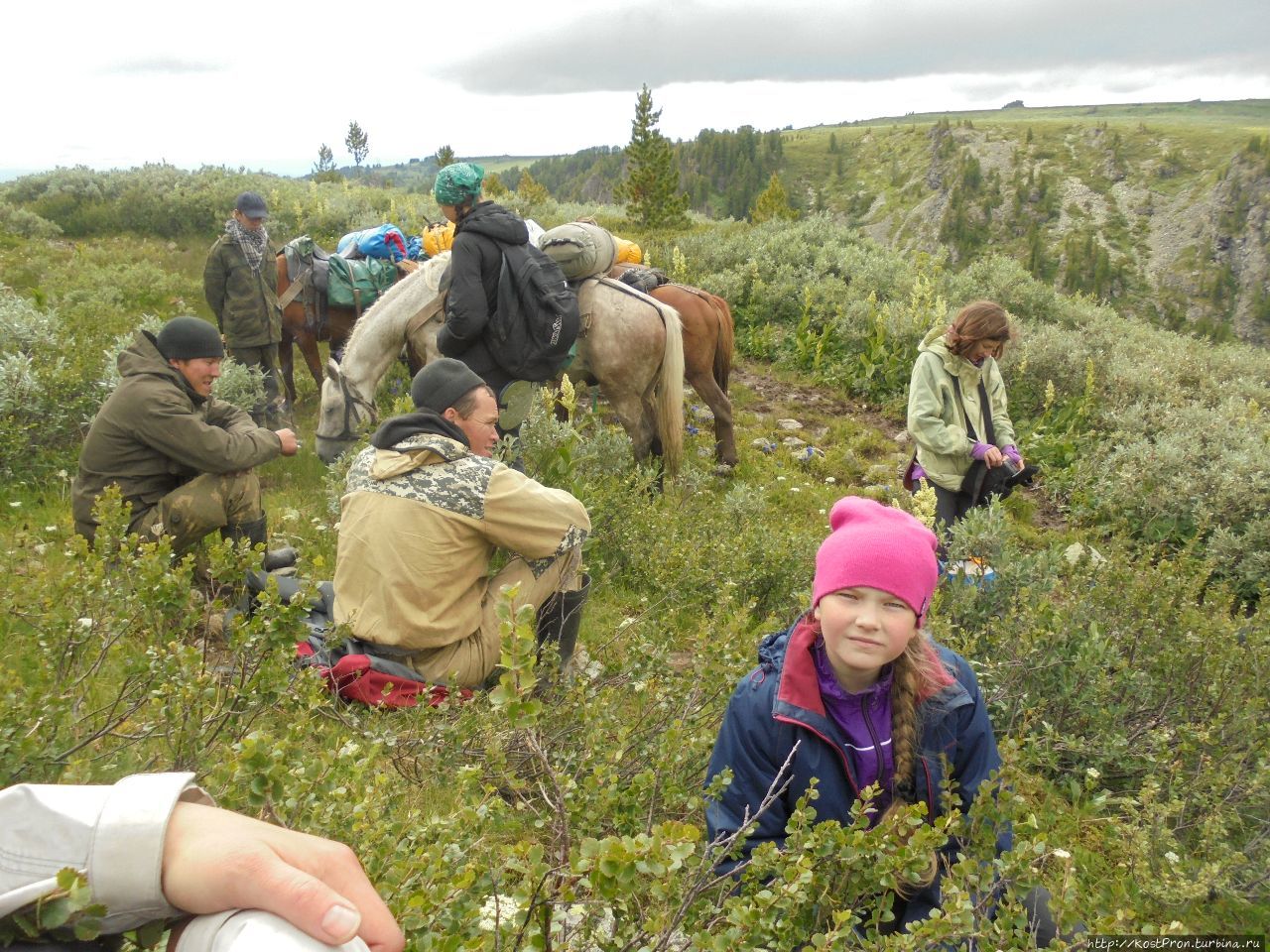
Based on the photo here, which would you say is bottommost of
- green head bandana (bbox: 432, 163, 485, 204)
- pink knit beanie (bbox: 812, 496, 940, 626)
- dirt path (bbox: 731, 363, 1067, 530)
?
dirt path (bbox: 731, 363, 1067, 530)

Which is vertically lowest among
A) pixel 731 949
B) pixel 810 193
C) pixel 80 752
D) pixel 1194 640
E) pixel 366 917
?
pixel 1194 640

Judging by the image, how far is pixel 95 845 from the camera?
3.08 feet

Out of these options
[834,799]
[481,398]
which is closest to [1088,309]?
[481,398]

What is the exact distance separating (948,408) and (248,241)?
672cm

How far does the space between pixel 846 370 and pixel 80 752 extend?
9.81m

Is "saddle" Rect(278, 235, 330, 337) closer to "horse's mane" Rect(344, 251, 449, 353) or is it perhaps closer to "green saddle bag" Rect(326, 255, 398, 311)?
"green saddle bag" Rect(326, 255, 398, 311)

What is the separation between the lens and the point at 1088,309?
13.3 metres

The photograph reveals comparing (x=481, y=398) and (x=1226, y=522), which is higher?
(x=481, y=398)

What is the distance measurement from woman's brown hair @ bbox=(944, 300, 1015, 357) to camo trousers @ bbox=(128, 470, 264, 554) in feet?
14.6

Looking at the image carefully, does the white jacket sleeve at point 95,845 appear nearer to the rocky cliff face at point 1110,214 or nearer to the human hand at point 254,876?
the human hand at point 254,876

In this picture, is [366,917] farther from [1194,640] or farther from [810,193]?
[810,193]

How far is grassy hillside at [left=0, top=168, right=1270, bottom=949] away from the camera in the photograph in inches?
63.0

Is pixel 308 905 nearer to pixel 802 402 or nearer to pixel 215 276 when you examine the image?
pixel 215 276

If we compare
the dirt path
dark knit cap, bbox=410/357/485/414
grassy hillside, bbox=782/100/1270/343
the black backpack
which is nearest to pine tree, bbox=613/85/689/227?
the dirt path
